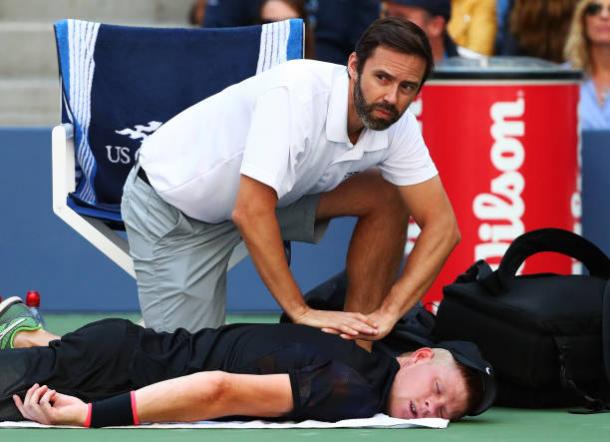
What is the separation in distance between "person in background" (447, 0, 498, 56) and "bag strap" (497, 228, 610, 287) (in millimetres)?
2580

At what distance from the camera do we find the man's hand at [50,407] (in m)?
4.41

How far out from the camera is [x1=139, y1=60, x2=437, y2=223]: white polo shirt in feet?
16.1

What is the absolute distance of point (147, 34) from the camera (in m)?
6.04

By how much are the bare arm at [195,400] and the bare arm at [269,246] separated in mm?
438

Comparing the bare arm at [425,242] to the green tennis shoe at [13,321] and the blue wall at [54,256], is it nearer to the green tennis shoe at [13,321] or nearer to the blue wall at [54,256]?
the green tennis shoe at [13,321]

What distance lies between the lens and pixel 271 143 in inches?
192

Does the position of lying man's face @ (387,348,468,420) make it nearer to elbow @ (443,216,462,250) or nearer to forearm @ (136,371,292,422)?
forearm @ (136,371,292,422)

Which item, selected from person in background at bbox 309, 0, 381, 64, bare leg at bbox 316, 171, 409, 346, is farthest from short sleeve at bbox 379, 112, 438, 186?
person in background at bbox 309, 0, 381, 64

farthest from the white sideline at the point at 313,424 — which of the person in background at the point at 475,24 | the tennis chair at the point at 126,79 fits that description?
the person in background at the point at 475,24

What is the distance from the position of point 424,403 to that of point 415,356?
0.61 feet

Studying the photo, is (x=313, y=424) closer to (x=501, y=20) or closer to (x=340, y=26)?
(x=340, y=26)

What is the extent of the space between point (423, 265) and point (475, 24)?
9.25ft

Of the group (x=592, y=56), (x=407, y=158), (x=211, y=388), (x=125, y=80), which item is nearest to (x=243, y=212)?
(x=407, y=158)

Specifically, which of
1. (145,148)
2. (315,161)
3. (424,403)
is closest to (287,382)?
(424,403)
